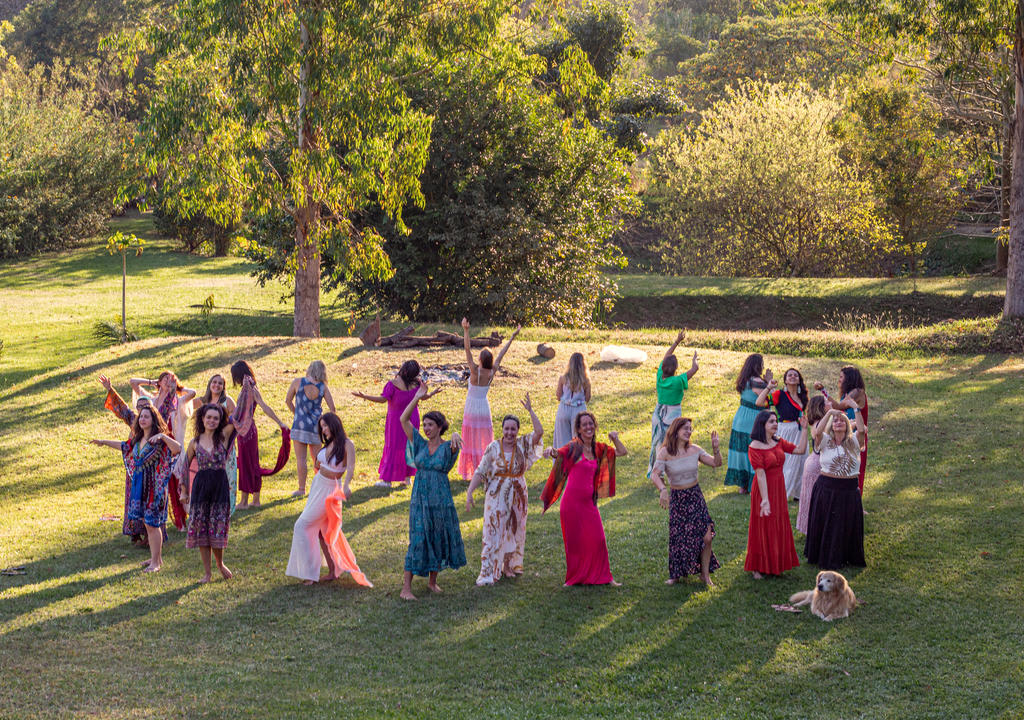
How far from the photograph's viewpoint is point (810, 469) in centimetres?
1121

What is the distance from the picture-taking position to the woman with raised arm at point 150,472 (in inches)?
418

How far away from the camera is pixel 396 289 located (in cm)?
2791

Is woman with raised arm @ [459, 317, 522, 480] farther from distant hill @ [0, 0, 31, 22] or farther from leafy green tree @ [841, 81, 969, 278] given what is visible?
distant hill @ [0, 0, 31, 22]

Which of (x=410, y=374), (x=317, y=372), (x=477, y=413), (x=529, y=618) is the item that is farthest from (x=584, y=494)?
(x=317, y=372)

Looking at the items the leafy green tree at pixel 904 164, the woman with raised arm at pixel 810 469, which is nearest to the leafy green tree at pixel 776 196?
the leafy green tree at pixel 904 164

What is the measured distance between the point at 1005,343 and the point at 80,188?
45215 millimetres

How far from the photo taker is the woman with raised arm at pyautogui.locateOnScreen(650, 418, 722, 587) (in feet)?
31.4

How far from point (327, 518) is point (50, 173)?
46.1 meters

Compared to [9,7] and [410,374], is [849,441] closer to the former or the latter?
[410,374]

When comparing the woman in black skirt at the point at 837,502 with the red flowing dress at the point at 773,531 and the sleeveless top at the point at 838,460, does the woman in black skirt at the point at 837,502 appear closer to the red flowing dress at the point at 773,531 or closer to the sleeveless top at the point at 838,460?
the sleeveless top at the point at 838,460

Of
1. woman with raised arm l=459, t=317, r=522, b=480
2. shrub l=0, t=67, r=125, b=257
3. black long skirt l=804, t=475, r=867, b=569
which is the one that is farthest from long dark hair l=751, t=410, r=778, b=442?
shrub l=0, t=67, r=125, b=257

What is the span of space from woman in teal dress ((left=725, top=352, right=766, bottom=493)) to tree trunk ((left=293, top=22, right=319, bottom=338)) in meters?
12.8

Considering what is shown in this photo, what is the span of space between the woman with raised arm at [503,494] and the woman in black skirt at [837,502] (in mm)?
3086

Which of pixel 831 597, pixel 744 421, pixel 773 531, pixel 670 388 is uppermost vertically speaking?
pixel 670 388
